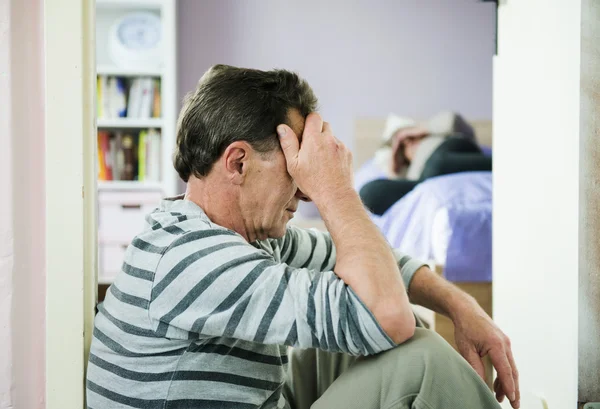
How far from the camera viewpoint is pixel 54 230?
1029 mm

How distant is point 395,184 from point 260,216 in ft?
6.53

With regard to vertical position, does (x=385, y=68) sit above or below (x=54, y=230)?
above

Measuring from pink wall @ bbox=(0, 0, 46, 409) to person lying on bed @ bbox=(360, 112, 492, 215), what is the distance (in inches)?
81.3

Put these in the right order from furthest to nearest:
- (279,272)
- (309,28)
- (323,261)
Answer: (309,28) < (323,261) < (279,272)

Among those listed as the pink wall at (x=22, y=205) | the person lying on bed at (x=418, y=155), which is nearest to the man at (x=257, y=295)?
the pink wall at (x=22, y=205)

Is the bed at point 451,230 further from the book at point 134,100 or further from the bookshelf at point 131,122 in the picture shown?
the book at point 134,100

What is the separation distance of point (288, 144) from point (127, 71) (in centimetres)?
308

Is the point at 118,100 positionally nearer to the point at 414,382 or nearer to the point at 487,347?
the point at 487,347

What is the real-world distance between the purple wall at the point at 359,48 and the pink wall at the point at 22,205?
3.23 m

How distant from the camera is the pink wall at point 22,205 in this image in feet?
3.34

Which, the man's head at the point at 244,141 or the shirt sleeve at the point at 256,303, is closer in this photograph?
the shirt sleeve at the point at 256,303

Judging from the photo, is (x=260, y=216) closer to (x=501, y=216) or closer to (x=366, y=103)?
(x=501, y=216)

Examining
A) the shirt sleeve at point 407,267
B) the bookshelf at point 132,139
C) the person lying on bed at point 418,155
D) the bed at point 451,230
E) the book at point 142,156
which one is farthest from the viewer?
the book at point 142,156

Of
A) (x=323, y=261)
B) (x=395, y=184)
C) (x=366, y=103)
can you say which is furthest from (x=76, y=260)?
(x=366, y=103)
